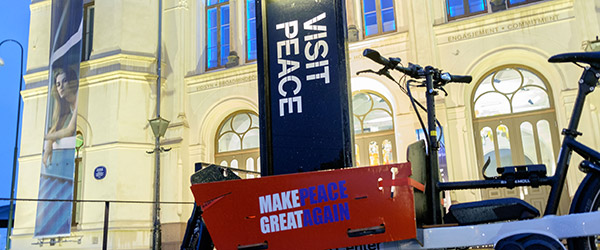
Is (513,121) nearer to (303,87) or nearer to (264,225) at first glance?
(303,87)

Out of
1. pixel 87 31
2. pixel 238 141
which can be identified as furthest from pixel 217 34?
pixel 87 31

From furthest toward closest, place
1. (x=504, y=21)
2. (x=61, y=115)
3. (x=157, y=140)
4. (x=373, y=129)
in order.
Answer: (x=61, y=115) < (x=373, y=129) < (x=157, y=140) < (x=504, y=21)

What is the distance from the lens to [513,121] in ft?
35.8

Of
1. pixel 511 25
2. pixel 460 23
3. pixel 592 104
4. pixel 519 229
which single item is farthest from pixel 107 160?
pixel 519 229

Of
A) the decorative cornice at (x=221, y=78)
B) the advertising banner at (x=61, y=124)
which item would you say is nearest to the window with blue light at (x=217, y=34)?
the decorative cornice at (x=221, y=78)

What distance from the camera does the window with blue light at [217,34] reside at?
14.2 m

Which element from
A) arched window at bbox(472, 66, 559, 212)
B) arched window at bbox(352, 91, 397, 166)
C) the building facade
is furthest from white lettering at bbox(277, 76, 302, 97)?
arched window at bbox(352, 91, 397, 166)

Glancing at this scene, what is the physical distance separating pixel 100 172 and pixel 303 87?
11442 mm

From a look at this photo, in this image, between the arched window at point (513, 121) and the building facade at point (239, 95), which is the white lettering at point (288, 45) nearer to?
the building facade at point (239, 95)

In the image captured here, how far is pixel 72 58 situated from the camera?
13.5 meters

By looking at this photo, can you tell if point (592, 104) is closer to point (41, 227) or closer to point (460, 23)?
point (460, 23)

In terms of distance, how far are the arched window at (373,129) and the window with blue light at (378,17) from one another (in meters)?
1.53

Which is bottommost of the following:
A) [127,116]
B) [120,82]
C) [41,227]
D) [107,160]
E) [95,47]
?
[41,227]

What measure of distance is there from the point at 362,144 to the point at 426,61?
2.50 m
